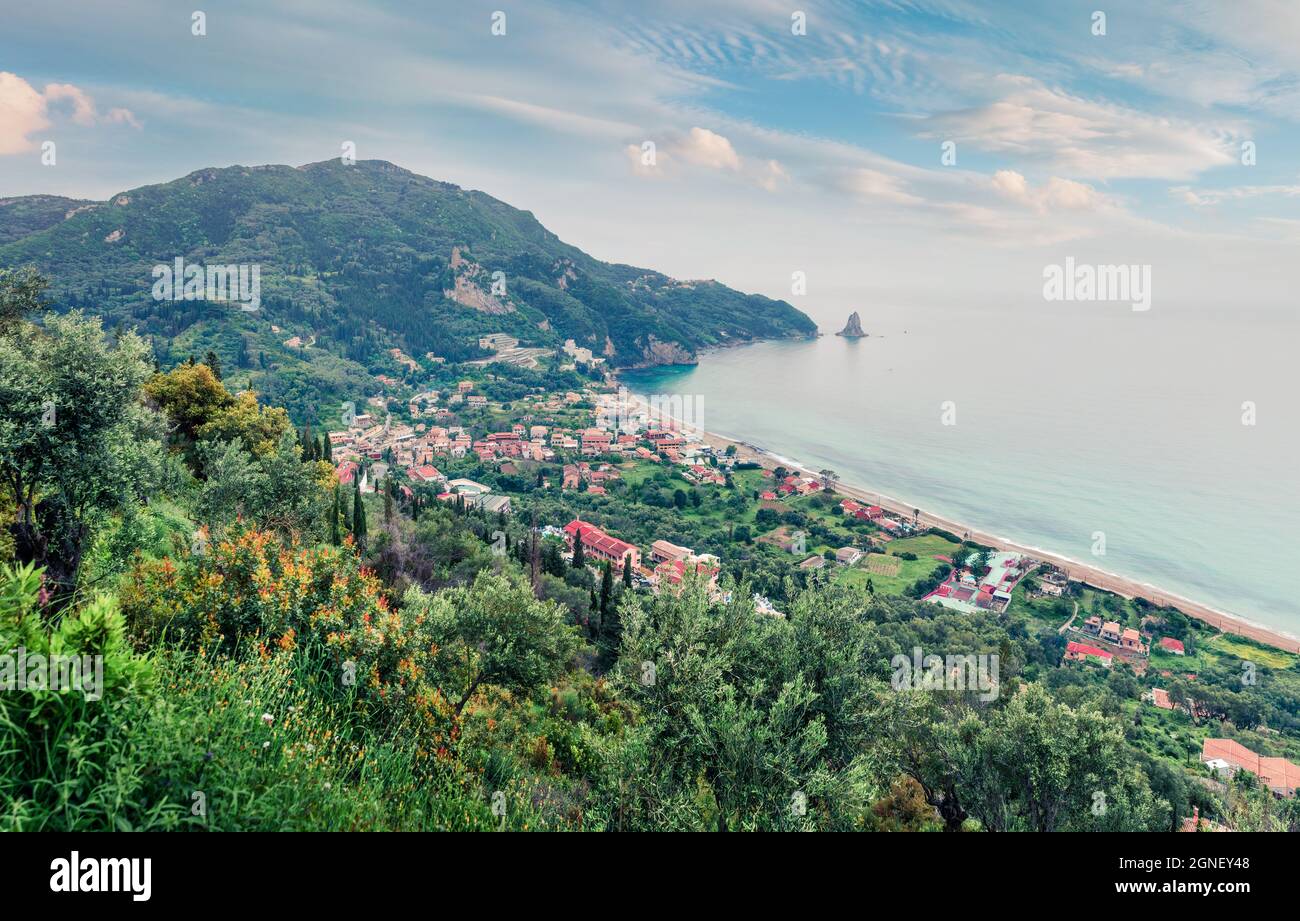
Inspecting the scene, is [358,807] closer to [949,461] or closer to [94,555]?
[94,555]

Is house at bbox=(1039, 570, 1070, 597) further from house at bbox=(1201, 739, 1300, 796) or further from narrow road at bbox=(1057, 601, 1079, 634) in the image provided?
house at bbox=(1201, 739, 1300, 796)

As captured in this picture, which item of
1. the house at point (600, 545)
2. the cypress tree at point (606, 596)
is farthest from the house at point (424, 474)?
the cypress tree at point (606, 596)

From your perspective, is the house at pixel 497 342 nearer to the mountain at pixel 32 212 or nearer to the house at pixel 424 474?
the house at pixel 424 474

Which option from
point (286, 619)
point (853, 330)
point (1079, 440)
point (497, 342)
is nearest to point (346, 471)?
point (286, 619)

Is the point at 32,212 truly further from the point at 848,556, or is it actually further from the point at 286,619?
the point at 286,619

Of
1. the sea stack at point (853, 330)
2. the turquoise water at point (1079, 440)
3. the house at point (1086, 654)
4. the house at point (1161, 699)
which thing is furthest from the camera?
the sea stack at point (853, 330)

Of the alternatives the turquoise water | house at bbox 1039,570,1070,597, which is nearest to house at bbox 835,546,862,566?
the turquoise water
